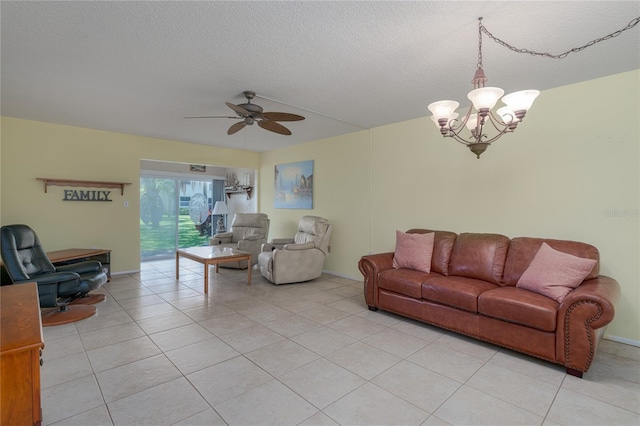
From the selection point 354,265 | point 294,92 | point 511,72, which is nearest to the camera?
point 511,72

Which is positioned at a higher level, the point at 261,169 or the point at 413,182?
the point at 261,169

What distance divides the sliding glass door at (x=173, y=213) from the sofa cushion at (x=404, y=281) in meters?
5.88

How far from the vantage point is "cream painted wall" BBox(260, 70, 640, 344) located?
9.50ft

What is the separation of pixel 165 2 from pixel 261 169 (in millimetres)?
5558

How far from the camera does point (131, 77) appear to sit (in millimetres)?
3012

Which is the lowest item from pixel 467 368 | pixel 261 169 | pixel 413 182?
pixel 467 368

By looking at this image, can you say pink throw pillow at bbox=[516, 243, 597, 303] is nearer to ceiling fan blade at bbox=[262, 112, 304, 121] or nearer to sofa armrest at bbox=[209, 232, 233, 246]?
ceiling fan blade at bbox=[262, 112, 304, 121]

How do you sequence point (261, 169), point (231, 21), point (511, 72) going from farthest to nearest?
point (261, 169)
point (511, 72)
point (231, 21)

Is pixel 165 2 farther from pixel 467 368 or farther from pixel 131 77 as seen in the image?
pixel 467 368

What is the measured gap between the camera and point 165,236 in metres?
7.48

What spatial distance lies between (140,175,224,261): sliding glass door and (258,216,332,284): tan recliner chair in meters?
3.46

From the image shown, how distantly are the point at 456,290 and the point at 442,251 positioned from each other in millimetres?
746

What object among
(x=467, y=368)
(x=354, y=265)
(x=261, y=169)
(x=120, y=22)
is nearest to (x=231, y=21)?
(x=120, y=22)

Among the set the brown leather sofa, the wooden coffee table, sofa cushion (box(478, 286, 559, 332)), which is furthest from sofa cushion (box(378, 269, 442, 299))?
the wooden coffee table
